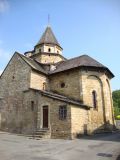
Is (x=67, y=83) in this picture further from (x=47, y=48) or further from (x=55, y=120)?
(x=47, y=48)

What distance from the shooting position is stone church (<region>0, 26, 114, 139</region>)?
1842cm

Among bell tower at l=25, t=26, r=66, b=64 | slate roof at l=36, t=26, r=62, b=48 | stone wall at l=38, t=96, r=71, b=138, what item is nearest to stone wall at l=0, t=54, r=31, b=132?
stone wall at l=38, t=96, r=71, b=138

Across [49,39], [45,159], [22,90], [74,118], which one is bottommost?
[45,159]

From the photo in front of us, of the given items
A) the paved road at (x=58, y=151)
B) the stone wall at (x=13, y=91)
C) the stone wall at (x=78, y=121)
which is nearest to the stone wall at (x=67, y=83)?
the stone wall at (x=78, y=121)

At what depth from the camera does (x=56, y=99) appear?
62.4 ft

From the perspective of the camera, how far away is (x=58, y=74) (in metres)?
24.8

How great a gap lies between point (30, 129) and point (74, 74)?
8295 mm

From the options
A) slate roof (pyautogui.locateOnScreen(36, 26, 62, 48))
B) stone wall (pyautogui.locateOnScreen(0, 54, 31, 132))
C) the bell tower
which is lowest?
stone wall (pyautogui.locateOnScreen(0, 54, 31, 132))

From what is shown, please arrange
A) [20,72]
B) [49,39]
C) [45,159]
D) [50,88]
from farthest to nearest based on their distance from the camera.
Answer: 1. [49,39]
2. [50,88]
3. [20,72]
4. [45,159]

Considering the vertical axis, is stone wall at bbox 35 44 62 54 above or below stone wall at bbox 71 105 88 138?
above

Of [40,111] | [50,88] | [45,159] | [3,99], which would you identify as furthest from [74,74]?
Answer: [45,159]

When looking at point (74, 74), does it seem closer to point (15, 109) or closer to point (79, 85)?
point (79, 85)

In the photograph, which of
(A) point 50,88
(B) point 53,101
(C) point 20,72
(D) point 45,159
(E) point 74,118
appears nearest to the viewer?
(D) point 45,159

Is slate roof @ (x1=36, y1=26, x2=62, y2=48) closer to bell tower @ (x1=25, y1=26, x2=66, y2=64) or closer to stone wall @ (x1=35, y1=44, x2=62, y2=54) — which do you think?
bell tower @ (x1=25, y1=26, x2=66, y2=64)
